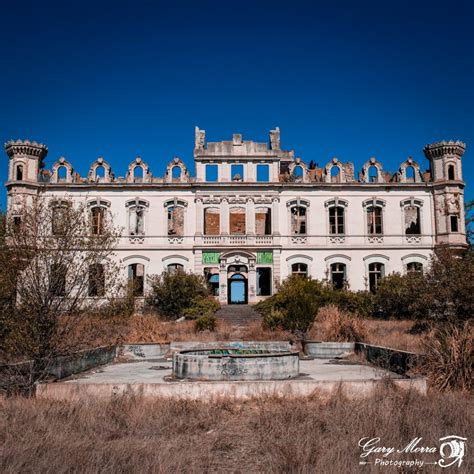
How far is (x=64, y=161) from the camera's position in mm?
34719

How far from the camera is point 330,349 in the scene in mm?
16766

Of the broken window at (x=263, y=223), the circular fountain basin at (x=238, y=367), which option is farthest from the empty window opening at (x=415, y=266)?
the circular fountain basin at (x=238, y=367)

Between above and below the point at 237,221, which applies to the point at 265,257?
below

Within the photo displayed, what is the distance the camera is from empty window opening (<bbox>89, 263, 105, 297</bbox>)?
35.7 ft

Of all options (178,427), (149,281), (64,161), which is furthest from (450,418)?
(64,161)

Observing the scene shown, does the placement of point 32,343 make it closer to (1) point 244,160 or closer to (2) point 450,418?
(2) point 450,418

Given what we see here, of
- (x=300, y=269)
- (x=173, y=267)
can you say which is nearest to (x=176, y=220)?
(x=173, y=267)

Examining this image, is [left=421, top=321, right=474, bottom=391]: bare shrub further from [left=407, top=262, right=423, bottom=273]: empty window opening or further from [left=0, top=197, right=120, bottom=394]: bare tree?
[left=407, top=262, right=423, bottom=273]: empty window opening

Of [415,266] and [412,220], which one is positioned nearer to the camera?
[415,266]

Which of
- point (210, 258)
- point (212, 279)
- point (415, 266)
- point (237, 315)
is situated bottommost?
point (237, 315)

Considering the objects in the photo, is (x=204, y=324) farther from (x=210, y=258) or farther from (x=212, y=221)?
(x=212, y=221)

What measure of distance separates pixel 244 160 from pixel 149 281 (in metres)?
9.97

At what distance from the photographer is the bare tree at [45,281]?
10266 millimetres

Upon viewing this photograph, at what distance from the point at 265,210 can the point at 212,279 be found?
6.20 meters
